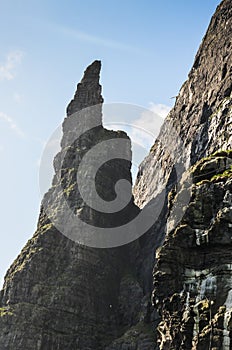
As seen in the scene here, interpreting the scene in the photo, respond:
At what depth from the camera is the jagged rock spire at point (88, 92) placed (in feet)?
497

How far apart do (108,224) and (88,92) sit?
42042mm

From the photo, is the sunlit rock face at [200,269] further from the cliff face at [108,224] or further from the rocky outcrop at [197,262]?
the cliff face at [108,224]

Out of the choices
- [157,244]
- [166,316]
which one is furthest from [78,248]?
[166,316]

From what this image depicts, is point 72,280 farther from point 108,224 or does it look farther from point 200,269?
point 200,269

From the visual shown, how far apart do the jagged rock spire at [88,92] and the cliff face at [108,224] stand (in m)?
0.28

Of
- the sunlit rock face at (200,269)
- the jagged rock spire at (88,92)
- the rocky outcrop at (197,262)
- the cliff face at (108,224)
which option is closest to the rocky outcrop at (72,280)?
the cliff face at (108,224)

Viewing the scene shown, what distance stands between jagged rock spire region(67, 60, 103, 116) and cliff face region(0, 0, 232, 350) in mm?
285

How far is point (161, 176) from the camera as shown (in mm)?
138250

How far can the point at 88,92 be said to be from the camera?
504ft

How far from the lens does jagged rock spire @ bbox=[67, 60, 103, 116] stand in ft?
497

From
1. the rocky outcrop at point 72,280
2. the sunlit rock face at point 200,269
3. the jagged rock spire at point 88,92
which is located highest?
the jagged rock spire at point 88,92

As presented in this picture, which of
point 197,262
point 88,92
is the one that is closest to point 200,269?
point 197,262

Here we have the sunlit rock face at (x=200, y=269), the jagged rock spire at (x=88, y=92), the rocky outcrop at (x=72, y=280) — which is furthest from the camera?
the jagged rock spire at (x=88, y=92)

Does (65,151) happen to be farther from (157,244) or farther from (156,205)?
(157,244)
